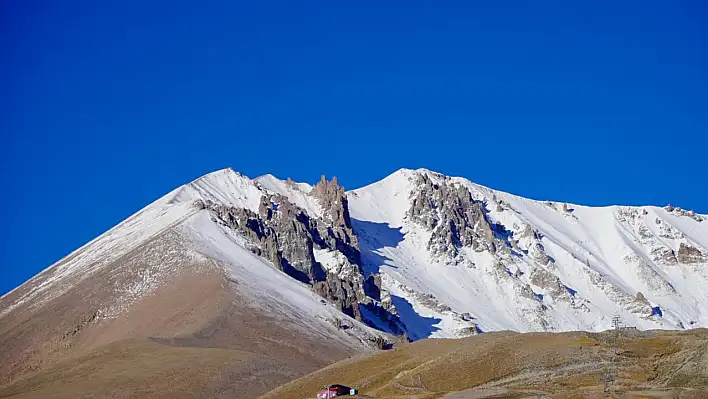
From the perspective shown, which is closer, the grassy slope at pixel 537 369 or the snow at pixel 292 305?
the grassy slope at pixel 537 369

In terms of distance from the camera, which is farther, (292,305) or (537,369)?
(292,305)

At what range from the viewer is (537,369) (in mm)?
90812

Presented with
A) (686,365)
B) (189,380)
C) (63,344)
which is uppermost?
(63,344)

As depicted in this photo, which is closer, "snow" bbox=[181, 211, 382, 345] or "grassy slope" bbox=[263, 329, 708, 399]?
"grassy slope" bbox=[263, 329, 708, 399]

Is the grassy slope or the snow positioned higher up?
the snow

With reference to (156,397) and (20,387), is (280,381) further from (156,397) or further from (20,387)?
(20,387)

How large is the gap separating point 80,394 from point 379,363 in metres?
35.8

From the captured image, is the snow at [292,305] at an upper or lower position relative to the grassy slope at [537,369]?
upper

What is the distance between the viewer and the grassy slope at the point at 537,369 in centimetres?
8019

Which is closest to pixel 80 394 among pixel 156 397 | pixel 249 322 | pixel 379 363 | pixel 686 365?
pixel 156 397

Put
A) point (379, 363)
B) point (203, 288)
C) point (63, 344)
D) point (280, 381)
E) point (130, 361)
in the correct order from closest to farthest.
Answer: point (379, 363), point (280, 381), point (130, 361), point (63, 344), point (203, 288)

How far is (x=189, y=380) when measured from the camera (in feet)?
419

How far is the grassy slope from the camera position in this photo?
8019cm

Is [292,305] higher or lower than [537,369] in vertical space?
higher
